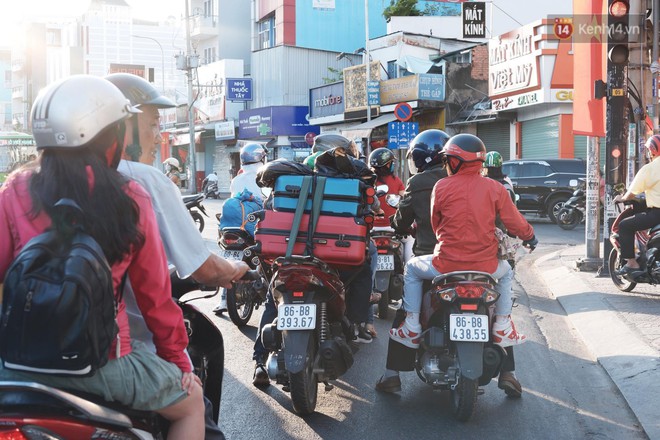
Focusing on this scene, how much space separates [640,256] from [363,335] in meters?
3.80

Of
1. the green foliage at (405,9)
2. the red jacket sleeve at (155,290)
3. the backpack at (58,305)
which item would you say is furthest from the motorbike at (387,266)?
the green foliage at (405,9)

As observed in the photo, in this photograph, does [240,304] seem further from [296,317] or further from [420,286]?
[296,317]

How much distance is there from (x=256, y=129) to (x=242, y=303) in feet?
130

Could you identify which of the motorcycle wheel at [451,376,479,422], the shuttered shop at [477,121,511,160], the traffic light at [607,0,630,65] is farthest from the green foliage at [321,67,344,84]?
the motorcycle wheel at [451,376,479,422]

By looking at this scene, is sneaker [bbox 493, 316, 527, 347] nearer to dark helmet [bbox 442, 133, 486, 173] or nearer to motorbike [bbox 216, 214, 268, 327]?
dark helmet [bbox 442, 133, 486, 173]

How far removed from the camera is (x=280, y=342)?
528cm

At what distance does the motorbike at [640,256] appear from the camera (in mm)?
9031

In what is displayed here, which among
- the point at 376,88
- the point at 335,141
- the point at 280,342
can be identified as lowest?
the point at 280,342

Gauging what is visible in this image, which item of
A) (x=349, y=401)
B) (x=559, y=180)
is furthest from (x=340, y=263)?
(x=559, y=180)

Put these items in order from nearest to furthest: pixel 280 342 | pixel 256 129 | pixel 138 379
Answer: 1. pixel 138 379
2. pixel 280 342
3. pixel 256 129

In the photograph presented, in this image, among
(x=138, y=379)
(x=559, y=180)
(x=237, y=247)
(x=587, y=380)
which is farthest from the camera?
(x=559, y=180)

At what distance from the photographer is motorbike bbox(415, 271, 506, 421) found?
4.99 m

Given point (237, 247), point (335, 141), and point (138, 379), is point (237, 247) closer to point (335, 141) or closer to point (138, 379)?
point (335, 141)

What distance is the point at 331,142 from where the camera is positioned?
20.8 ft
